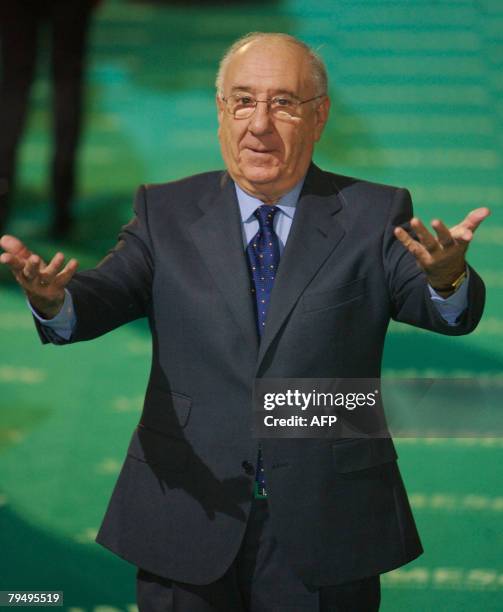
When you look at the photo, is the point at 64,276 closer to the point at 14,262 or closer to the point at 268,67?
the point at 14,262

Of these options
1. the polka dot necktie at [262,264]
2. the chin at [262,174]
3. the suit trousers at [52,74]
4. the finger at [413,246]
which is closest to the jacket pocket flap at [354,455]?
the polka dot necktie at [262,264]

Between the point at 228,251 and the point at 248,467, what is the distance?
0.38 meters

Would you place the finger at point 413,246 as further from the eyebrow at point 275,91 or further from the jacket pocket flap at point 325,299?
the eyebrow at point 275,91

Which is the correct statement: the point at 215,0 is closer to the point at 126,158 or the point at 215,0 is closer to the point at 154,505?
the point at 126,158

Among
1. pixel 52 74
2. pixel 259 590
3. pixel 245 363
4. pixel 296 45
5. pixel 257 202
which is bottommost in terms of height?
pixel 259 590

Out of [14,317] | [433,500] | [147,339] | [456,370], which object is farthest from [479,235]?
[14,317]

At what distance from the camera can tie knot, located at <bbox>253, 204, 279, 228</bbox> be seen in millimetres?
1913

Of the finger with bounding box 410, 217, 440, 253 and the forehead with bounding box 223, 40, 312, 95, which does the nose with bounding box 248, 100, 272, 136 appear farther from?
the finger with bounding box 410, 217, 440, 253

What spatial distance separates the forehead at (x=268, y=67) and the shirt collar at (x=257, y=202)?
18 cm

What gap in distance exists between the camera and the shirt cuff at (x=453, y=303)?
5.81 ft

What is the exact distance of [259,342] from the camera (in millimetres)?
1840

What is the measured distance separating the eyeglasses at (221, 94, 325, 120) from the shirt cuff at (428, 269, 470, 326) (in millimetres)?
401

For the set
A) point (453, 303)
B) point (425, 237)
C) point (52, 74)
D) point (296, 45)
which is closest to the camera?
point (425, 237)

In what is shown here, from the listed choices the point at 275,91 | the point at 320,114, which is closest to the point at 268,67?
the point at 275,91
